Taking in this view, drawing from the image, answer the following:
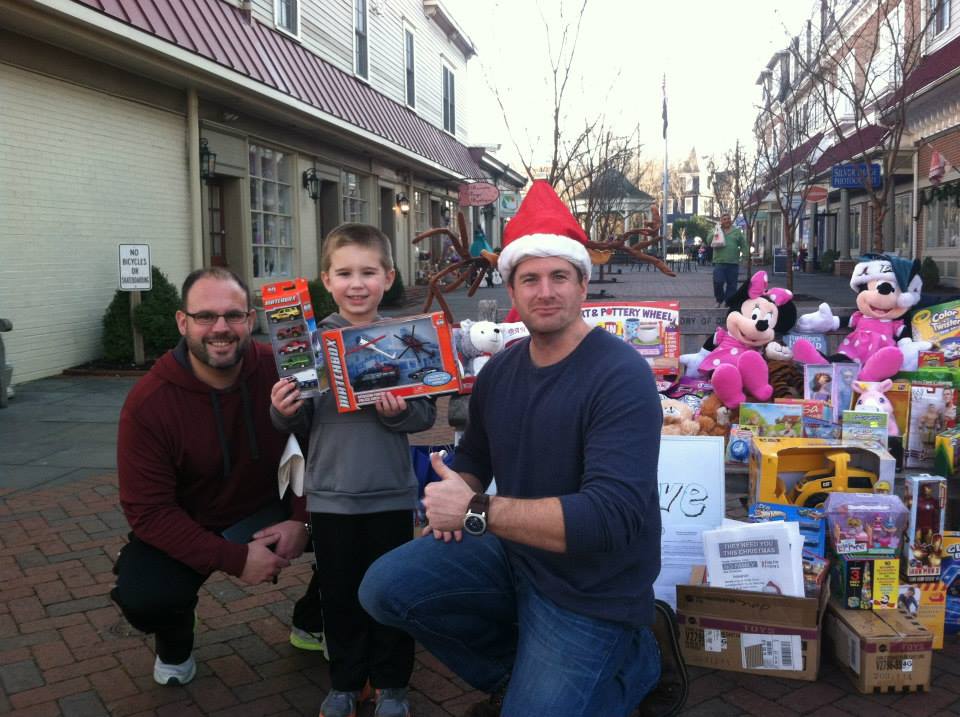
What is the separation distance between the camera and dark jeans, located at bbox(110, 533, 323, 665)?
3078 millimetres

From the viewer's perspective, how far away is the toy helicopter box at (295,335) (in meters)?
2.81

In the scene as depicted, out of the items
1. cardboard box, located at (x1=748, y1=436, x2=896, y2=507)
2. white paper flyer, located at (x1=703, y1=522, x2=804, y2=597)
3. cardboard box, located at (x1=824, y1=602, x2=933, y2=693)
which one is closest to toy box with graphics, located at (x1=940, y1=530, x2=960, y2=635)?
cardboard box, located at (x1=748, y1=436, x2=896, y2=507)

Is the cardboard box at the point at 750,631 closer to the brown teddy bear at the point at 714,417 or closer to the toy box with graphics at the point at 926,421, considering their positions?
the toy box with graphics at the point at 926,421

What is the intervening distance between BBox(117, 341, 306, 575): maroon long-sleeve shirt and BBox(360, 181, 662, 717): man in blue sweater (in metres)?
0.81

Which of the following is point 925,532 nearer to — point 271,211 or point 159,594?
point 159,594

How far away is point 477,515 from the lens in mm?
2199

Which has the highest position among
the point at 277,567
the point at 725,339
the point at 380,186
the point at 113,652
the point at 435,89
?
the point at 435,89

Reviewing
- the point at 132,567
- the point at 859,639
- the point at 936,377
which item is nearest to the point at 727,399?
the point at 936,377

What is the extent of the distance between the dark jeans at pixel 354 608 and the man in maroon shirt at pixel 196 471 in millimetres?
273

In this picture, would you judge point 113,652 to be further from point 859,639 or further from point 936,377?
point 936,377

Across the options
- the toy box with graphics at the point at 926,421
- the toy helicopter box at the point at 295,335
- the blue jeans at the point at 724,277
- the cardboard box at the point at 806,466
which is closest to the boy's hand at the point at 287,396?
the toy helicopter box at the point at 295,335

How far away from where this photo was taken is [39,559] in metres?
4.53

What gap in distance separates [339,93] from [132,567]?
1402cm

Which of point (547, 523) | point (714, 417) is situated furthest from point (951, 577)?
point (547, 523)
